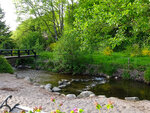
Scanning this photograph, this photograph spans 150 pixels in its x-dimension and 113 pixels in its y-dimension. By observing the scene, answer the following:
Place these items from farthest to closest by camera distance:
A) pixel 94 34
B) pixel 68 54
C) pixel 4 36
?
pixel 4 36 < pixel 68 54 < pixel 94 34

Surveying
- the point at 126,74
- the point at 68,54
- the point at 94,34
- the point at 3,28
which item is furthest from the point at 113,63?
the point at 3,28

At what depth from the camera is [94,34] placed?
7625 mm

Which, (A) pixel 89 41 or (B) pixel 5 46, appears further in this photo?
(B) pixel 5 46

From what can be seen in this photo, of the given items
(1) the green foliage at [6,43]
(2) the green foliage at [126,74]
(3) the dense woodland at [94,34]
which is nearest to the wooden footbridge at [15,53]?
(3) the dense woodland at [94,34]

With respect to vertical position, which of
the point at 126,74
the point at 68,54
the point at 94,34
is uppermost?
the point at 94,34

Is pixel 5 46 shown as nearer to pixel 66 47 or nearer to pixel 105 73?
pixel 66 47

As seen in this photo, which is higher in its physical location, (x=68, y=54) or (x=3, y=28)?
(x=3, y=28)

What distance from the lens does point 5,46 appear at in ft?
77.5

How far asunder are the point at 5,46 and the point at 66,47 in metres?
13.9

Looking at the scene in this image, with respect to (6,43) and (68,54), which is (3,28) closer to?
(6,43)

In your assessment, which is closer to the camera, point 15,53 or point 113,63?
point 113,63

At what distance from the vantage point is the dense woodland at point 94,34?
577 cm

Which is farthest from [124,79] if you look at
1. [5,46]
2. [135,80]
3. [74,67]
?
[5,46]

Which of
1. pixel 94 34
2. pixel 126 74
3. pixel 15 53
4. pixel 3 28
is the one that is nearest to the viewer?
pixel 94 34
